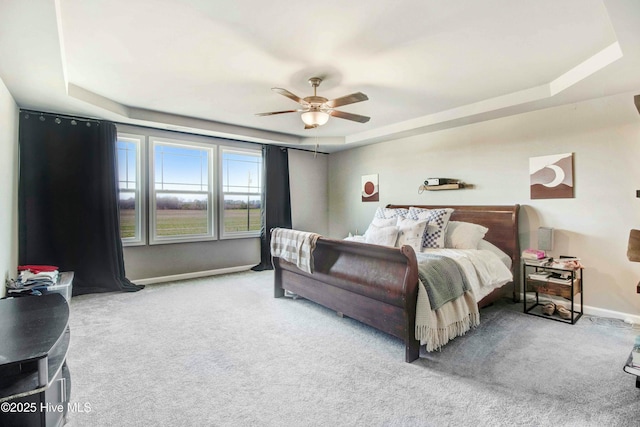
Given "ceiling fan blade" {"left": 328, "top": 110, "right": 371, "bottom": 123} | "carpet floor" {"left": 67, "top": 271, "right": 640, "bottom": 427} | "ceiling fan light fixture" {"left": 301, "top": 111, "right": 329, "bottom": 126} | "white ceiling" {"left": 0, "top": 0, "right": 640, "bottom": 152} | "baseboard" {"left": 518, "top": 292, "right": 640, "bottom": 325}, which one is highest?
"white ceiling" {"left": 0, "top": 0, "right": 640, "bottom": 152}

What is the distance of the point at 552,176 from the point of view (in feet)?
11.7

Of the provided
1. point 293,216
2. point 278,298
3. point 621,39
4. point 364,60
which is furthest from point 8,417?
point 293,216

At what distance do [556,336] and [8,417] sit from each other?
12.2 feet

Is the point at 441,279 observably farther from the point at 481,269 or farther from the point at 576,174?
the point at 576,174

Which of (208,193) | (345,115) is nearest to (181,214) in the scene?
(208,193)

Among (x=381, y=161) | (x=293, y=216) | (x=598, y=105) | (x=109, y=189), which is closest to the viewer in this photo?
(x=598, y=105)

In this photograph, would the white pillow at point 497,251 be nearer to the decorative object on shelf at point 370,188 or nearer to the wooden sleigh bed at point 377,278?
the wooden sleigh bed at point 377,278

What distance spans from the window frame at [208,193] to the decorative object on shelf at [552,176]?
4672mm

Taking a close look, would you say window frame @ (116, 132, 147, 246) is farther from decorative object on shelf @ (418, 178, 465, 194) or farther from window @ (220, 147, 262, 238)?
decorative object on shelf @ (418, 178, 465, 194)

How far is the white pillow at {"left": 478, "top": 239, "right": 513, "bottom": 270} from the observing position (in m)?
3.64

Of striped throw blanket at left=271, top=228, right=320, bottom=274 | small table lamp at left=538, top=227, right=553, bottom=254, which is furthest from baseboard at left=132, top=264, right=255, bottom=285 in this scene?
small table lamp at left=538, top=227, right=553, bottom=254

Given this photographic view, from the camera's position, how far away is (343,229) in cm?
634

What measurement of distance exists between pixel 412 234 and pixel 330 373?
2009mm

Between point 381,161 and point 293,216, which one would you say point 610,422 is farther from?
point 293,216
